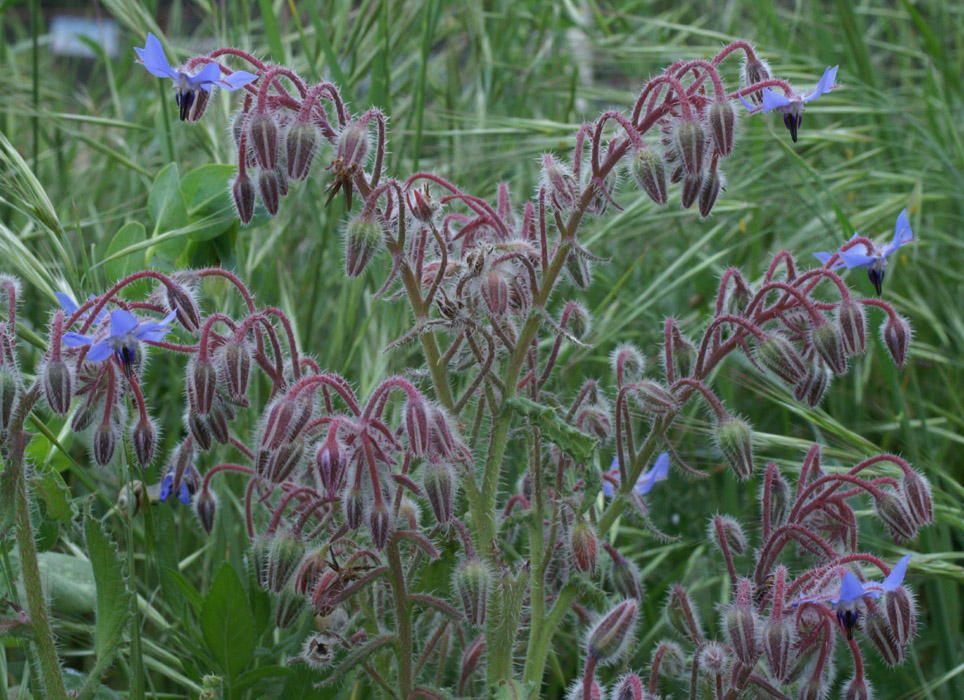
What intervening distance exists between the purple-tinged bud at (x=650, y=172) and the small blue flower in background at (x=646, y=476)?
0.46 m

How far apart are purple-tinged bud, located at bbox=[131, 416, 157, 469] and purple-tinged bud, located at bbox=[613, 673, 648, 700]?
0.65 meters

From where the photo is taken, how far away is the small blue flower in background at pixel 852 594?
115 cm

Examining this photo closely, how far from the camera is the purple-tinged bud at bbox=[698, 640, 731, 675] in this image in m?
Answer: 1.33

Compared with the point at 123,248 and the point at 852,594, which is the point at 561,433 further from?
the point at 123,248

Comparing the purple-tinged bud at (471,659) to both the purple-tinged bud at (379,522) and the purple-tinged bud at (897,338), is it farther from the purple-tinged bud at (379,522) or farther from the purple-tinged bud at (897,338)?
the purple-tinged bud at (897,338)

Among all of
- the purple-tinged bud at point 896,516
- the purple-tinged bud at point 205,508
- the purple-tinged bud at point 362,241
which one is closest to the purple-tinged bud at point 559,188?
the purple-tinged bud at point 362,241

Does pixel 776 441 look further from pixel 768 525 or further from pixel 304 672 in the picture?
pixel 304 672

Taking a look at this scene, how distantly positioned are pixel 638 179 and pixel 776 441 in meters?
0.59

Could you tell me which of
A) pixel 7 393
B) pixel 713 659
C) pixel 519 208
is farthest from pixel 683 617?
pixel 519 208

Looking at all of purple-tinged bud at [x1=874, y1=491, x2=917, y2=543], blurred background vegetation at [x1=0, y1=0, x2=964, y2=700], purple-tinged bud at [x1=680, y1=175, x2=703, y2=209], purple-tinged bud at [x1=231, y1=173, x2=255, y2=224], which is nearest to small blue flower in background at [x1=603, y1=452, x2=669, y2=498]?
blurred background vegetation at [x1=0, y1=0, x2=964, y2=700]

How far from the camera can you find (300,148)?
49.2 inches

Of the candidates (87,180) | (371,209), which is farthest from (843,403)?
(87,180)

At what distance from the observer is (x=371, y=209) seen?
50.6 inches

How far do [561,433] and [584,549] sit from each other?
0.17m
